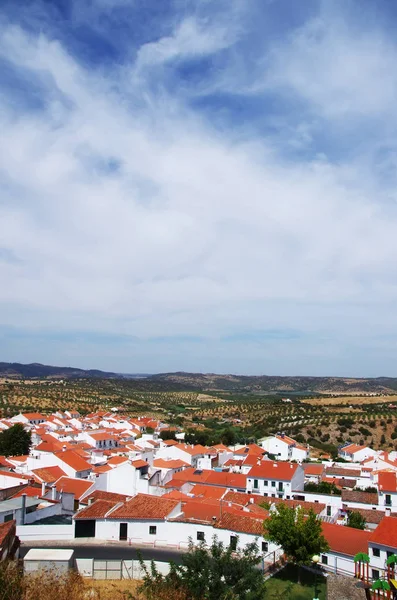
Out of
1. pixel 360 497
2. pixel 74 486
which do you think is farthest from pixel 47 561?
pixel 360 497

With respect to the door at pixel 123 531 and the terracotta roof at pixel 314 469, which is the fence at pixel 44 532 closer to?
the door at pixel 123 531

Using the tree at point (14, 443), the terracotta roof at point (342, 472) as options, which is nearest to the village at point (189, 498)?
the terracotta roof at point (342, 472)

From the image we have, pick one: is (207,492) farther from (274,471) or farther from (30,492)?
(30,492)

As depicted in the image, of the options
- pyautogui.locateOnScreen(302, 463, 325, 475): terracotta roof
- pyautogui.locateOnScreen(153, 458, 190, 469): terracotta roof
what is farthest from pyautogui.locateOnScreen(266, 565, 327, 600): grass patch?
pyautogui.locateOnScreen(302, 463, 325, 475): terracotta roof

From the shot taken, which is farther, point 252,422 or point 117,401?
point 117,401

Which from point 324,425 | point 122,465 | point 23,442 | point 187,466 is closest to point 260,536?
point 122,465

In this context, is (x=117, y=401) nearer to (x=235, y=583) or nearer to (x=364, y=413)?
(x=364, y=413)
